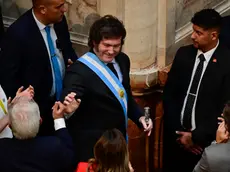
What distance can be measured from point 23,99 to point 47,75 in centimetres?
84

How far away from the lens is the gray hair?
3.42 meters

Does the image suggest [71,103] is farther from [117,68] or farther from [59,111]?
[117,68]

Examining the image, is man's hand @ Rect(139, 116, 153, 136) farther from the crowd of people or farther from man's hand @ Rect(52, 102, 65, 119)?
man's hand @ Rect(52, 102, 65, 119)

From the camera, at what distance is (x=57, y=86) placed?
4484 millimetres

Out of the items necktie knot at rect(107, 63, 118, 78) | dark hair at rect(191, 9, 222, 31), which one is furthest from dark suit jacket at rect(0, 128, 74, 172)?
dark hair at rect(191, 9, 222, 31)

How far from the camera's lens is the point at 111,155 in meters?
3.21

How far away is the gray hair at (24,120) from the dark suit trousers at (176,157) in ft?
4.88

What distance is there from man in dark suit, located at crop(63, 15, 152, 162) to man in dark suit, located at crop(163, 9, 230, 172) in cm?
58

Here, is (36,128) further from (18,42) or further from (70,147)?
(18,42)

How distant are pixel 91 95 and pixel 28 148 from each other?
0.66m

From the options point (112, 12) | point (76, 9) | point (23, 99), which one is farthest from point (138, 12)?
point (23, 99)

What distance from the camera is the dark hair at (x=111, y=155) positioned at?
321 centimetres

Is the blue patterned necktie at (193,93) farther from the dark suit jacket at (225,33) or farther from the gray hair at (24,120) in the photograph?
the gray hair at (24,120)

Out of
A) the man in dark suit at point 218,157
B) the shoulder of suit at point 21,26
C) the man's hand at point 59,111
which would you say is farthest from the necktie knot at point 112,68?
the man in dark suit at point 218,157
